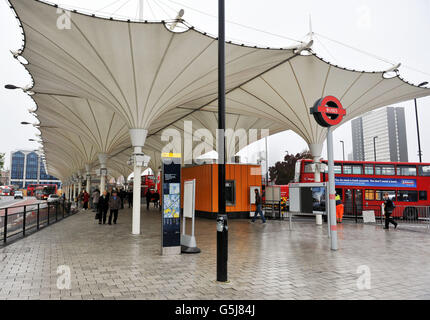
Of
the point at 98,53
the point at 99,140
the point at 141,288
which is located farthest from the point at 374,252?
the point at 99,140

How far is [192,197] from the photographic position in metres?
8.54

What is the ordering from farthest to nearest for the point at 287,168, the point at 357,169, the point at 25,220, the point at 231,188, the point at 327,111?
the point at 287,168 < the point at 357,169 < the point at 231,188 < the point at 25,220 < the point at 327,111

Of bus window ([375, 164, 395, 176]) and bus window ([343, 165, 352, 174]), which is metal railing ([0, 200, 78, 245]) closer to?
bus window ([343, 165, 352, 174])

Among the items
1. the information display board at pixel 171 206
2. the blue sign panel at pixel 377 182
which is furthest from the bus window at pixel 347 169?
the information display board at pixel 171 206

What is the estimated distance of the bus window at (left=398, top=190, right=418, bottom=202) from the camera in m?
19.4

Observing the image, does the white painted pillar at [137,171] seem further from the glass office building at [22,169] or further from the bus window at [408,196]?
the glass office building at [22,169]

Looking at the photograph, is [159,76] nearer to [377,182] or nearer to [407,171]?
[377,182]

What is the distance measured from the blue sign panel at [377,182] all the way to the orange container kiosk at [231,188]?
5471 mm

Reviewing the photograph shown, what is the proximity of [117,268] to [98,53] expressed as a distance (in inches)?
319

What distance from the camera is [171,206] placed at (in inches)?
331

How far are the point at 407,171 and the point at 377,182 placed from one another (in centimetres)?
201

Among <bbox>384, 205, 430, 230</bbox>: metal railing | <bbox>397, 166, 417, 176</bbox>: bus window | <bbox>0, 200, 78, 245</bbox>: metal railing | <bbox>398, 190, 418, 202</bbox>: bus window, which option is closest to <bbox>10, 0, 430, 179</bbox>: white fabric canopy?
<bbox>397, 166, 417, 176</bbox>: bus window

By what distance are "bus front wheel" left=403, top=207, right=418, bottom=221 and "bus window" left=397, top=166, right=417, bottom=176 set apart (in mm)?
2215

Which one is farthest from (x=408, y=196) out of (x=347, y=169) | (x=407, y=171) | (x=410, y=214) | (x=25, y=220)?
(x=25, y=220)
